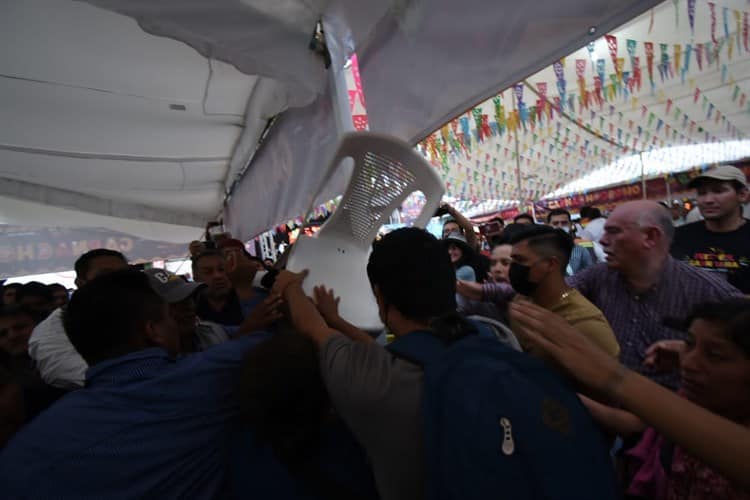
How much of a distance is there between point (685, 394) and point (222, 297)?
1903 millimetres

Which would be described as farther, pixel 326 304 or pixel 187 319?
pixel 187 319

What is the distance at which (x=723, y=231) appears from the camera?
2.15 metres

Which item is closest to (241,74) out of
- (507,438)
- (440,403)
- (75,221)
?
(440,403)

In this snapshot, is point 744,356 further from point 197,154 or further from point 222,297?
point 197,154

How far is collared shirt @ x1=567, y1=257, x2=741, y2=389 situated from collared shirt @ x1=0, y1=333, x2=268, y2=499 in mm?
1400

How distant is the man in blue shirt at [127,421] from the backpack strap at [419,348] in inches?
16.1

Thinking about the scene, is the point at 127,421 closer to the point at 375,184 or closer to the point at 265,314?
the point at 265,314

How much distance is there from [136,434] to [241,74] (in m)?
2.26

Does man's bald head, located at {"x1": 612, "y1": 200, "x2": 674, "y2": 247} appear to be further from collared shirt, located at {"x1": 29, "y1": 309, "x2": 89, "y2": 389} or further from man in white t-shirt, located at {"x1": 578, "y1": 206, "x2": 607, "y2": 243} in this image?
man in white t-shirt, located at {"x1": 578, "y1": 206, "x2": 607, "y2": 243}

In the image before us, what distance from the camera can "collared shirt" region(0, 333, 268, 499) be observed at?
0.81m

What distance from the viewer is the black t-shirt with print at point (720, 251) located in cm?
203

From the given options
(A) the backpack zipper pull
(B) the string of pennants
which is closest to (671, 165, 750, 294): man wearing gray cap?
(A) the backpack zipper pull

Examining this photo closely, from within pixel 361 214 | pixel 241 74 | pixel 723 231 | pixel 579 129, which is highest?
pixel 579 129

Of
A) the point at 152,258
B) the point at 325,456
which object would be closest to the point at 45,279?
the point at 152,258
